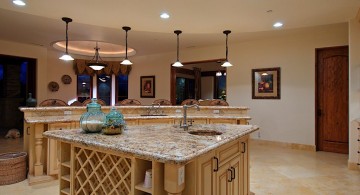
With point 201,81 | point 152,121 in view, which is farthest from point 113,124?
point 201,81

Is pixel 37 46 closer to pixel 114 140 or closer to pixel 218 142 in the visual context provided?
pixel 114 140

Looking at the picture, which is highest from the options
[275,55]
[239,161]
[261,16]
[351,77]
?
[261,16]

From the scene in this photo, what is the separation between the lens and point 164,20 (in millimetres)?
4125

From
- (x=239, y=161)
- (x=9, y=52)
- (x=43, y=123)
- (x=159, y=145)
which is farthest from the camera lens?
(x=9, y=52)

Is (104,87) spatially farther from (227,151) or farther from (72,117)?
(227,151)

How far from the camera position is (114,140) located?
173 centimetres

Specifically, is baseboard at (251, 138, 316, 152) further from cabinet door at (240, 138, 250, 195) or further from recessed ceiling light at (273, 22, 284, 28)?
cabinet door at (240, 138, 250, 195)

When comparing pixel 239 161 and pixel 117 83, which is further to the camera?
pixel 117 83

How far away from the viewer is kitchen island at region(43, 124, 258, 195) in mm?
1388

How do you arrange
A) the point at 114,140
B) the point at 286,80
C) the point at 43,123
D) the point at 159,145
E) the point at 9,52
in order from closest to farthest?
the point at 159,145 < the point at 114,140 < the point at 43,123 < the point at 286,80 < the point at 9,52

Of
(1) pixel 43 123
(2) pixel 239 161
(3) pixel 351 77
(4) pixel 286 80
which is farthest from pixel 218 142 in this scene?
(4) pixel 286 80

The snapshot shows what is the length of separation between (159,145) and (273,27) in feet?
Result: 12.8

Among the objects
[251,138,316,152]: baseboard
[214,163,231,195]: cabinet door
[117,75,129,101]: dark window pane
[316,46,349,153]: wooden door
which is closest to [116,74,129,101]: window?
[117,75,129,101]: dark window pane

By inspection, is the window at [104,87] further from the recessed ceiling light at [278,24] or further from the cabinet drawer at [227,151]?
the cabinet drawer at [227,151]
